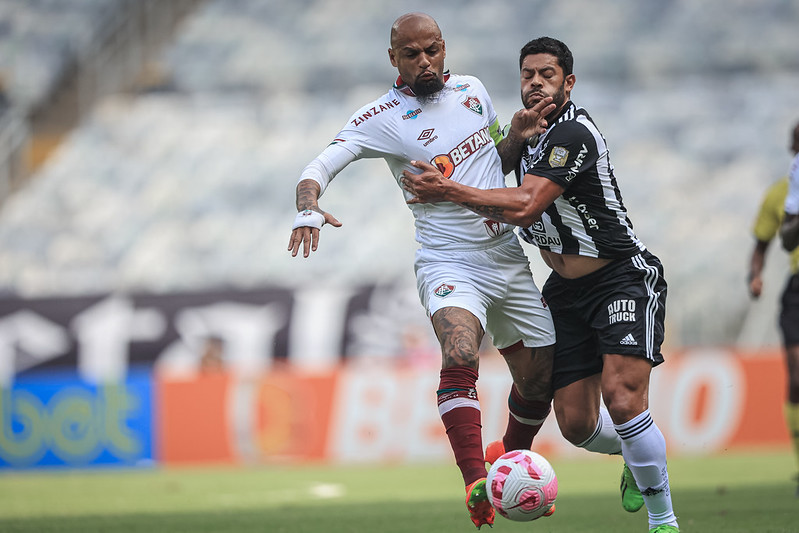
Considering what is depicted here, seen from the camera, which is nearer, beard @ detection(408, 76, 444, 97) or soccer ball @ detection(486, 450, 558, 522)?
soccer ball @ detection(486, 450, 558, 522)

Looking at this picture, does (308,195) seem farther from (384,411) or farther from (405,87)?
(384,411)

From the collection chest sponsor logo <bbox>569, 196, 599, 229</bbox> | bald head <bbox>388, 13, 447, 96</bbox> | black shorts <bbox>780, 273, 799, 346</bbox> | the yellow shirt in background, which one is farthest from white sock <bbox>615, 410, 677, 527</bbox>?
the yellow shirt in background

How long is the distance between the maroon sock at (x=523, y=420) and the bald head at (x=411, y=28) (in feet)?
6.86

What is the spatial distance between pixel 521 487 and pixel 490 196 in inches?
57.4

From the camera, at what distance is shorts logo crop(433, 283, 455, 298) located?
19.0ft

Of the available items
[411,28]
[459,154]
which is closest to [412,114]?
[459,154]

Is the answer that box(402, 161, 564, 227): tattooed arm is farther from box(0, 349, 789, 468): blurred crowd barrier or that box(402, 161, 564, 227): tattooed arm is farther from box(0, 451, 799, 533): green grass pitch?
box(0, 349, 789, 468): blurred crowd barrier

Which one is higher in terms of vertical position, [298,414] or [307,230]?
[307,230]

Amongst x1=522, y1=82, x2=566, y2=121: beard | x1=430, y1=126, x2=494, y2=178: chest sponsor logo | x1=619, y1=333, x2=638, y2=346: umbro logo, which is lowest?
x1=619, y1=333, x2=638, y2=346: umbro logo

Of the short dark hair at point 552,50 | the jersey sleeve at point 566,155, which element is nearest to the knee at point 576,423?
the jersey sleeve at point 566,155

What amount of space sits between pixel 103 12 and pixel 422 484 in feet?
49.3

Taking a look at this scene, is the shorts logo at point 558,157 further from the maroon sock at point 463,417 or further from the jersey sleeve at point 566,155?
the maroon sock at point 463,417

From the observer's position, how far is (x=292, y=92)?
21.9m

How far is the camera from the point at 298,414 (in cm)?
1395
